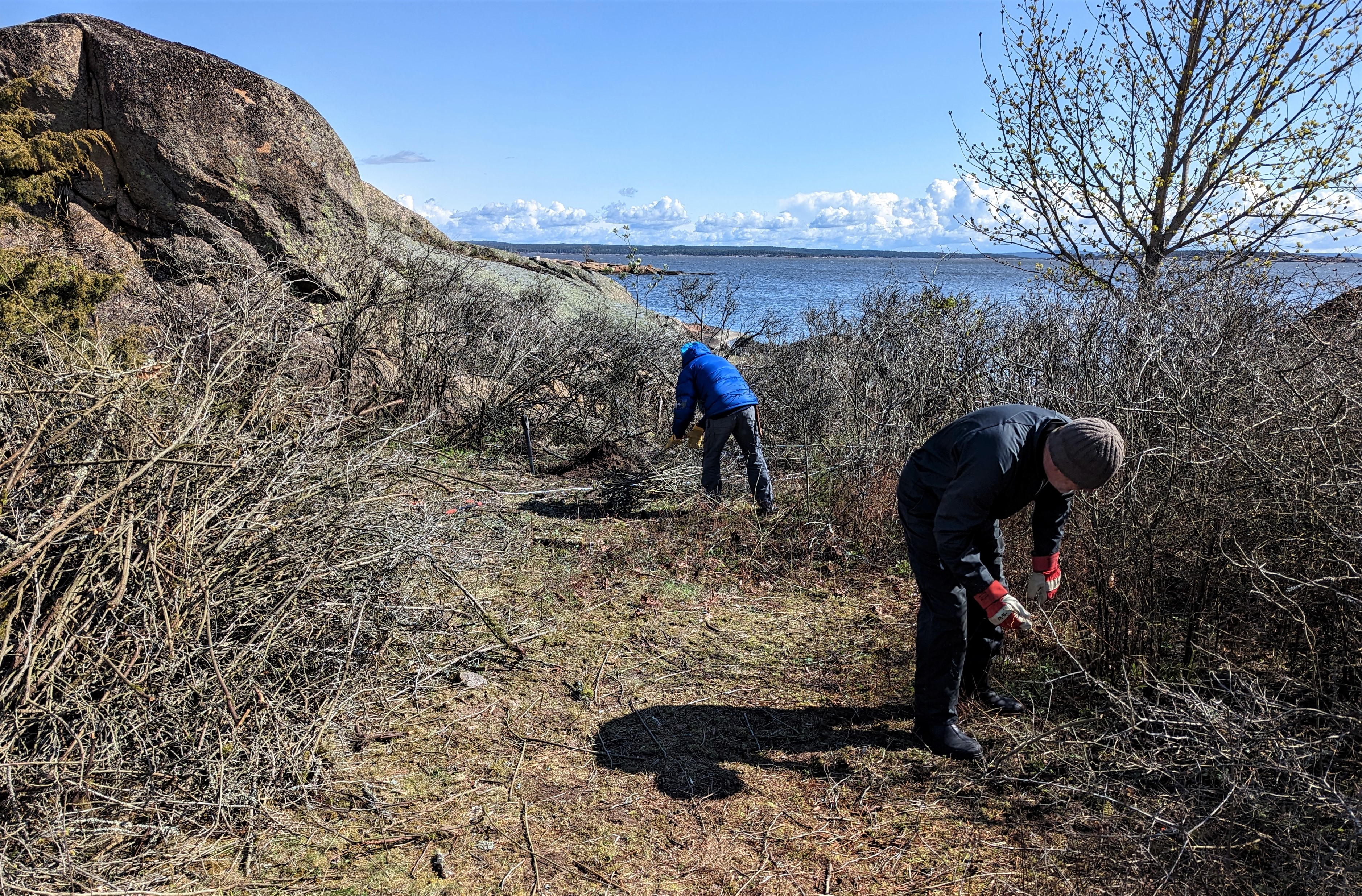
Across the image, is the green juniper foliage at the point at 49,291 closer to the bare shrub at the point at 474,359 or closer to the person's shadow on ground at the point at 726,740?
the bare shrub at the point at 474,359

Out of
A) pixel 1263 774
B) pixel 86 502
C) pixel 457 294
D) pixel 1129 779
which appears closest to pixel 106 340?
pixel 86 502

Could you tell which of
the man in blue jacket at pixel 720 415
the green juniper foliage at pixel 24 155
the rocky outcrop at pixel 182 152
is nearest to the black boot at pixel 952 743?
the man in blue jacket at pixel 720 415

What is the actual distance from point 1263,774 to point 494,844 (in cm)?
279

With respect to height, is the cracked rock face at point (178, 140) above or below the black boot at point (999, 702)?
above

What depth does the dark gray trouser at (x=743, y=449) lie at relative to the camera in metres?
7.08

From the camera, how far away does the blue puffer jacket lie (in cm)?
704

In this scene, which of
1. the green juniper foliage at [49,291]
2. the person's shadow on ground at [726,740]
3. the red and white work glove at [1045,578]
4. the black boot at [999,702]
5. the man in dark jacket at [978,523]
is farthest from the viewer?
the green juniper foliage at [49,291]

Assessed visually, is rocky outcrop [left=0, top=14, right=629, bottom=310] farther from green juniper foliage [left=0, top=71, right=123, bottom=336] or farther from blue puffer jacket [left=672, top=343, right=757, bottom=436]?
blue puffer jacket [left=672, top=343, right=757, bottom=436]

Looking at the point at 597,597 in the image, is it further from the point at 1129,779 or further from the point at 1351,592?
the point at 1351,592

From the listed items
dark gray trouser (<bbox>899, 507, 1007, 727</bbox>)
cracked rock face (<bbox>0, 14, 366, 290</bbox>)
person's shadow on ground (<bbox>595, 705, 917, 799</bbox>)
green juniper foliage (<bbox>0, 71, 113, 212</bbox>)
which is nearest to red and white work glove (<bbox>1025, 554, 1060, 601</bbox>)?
dark gray trouser (<bbox>899, 507, 1007, 727</bbox>)

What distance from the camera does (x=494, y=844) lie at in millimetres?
3074

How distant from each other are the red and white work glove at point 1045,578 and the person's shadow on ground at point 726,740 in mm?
909

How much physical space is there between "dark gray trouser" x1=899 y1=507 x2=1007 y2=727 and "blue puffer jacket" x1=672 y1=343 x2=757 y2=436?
135 inches

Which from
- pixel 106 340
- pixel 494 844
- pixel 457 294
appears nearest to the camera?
pixel 494 844
